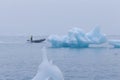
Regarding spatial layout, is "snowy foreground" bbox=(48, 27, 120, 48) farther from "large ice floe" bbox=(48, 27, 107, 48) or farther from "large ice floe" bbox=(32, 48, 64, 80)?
"large ice floe" bbox=(32, 48, 64, 80)

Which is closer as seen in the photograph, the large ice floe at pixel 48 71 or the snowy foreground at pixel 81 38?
the large ice floe at pixel 48 71

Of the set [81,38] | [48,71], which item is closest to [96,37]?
[81,38]

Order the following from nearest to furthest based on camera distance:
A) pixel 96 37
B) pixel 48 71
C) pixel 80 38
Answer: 1. pixel 48 71
2. pixel 80 38
3. pixel 96 37

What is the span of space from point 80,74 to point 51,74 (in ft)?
51.8

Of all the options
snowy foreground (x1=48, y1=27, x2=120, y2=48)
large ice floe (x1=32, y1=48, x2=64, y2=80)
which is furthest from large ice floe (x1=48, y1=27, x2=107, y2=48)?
large ice floe (x1=32, y1=48, x2=64, y2=80)

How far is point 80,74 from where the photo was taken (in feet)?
67.3

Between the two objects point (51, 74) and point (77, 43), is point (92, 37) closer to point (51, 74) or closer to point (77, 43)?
point (77, 43)

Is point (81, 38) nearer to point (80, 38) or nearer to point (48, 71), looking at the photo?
point (80, 38)

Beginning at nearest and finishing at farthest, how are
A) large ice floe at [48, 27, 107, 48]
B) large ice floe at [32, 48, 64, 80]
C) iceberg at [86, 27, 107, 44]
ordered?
large ice floe at [32, 48, 64, 80] < large ice floe at [48, 27, 107, 48] < iceberg at [86, 27, 107, 44]

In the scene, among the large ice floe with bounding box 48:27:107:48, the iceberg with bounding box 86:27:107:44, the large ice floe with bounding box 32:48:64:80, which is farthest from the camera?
the iceberg with bounding box 86:27:107:44

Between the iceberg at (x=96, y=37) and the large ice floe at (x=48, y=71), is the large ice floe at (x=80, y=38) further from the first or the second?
the large ice floe at (x=48, y=71)

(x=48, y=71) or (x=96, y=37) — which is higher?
(x=48, y=71)

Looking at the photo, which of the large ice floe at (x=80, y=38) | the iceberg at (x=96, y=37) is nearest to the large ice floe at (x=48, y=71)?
the large ice floe at (x=80, y=38)

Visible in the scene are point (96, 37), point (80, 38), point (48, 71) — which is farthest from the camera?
point (96, 37)
